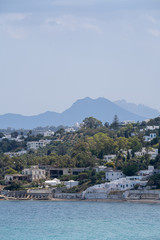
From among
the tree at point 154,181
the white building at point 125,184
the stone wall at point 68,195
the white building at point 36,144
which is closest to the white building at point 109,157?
the stone wall at point 68,195

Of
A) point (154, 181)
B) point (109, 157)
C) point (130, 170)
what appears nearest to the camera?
point (154, 181)

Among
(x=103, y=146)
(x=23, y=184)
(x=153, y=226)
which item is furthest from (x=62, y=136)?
(x=153, y=226)

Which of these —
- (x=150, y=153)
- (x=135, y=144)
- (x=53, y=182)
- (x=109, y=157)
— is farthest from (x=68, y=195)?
(x=135, y=144)

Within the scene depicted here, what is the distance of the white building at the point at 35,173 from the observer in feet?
318

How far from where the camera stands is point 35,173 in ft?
319

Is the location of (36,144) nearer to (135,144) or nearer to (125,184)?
(135,144)

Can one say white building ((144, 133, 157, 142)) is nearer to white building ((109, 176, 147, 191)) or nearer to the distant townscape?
the distant townscape

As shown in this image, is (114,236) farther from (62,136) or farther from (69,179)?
(62,136)

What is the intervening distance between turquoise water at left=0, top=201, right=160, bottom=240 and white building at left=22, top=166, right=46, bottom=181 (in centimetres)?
1949

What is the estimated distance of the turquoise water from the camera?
50.5 m

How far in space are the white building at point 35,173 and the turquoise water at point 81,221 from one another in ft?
64.0

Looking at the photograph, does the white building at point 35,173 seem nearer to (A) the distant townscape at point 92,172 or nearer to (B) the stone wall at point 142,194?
(A) the distant townscape at point 92,172

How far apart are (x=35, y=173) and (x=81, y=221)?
130 feet

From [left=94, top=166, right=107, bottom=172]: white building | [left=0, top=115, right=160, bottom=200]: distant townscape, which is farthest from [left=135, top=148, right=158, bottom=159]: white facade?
[left=94, top=166, right=107, bottom=172]: white building
